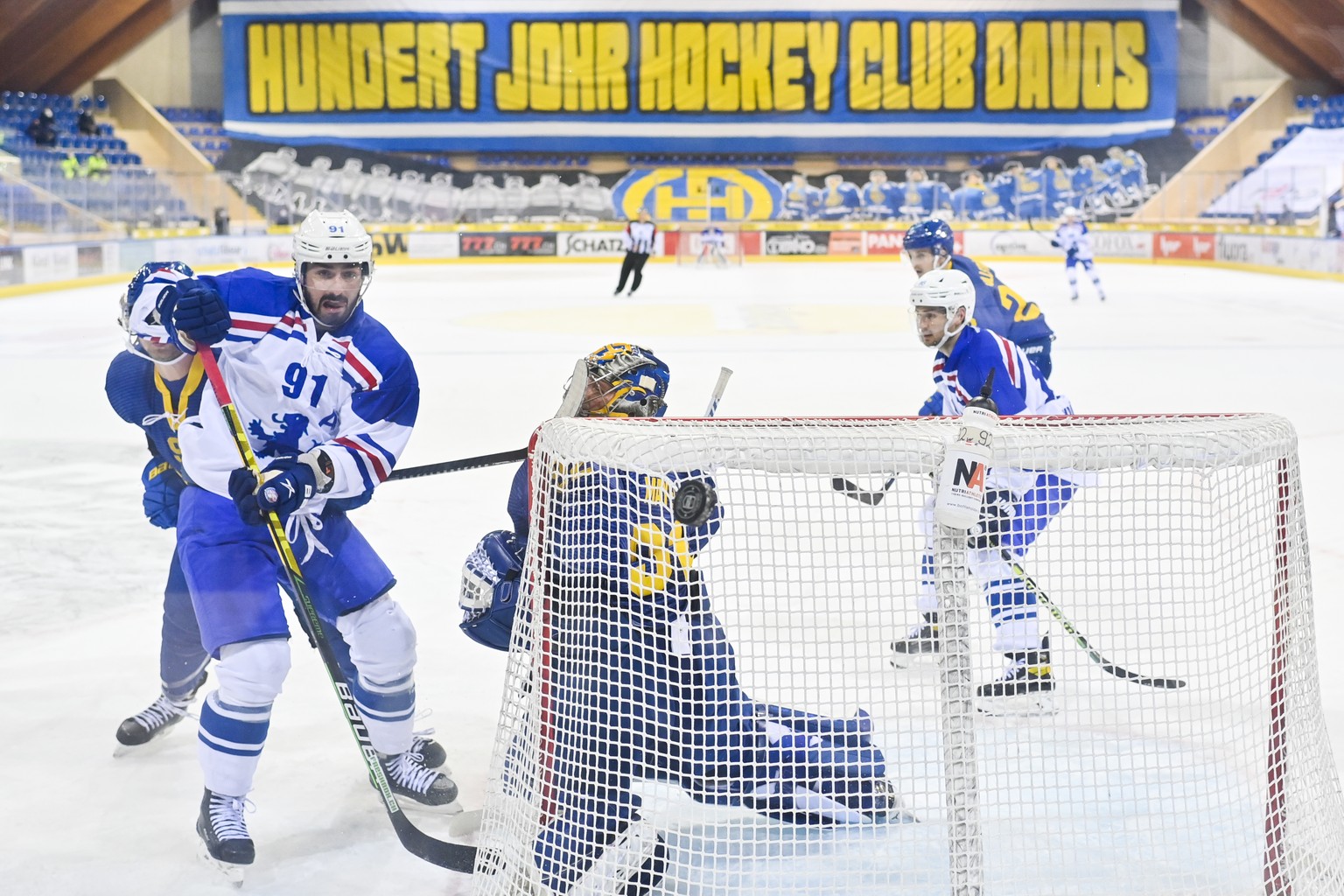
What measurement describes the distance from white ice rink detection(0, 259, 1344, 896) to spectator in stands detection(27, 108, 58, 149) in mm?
8284

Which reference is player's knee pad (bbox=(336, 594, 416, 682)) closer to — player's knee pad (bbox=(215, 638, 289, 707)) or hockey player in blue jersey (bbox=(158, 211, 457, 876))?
hockey player in blue jersey (bbox=(158, 211, 457, 876))

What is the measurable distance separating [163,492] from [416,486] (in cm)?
252

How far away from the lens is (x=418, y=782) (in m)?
2.80

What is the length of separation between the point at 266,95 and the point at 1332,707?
24.4m

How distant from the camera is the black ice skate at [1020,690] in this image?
2.47 meters

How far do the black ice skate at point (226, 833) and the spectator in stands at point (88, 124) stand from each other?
2333cm

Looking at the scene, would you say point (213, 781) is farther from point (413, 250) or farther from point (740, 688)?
point (413, 250)

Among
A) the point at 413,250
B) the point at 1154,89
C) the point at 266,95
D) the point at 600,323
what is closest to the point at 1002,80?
the point at 1154,89

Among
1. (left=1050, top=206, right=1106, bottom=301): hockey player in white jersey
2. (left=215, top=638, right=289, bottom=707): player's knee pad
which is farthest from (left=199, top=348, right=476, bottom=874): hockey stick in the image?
(left=1050, top=206, right=1106, bottom=301): hockey player in white jersey

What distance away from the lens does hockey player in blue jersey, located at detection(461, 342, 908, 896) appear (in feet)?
7.23

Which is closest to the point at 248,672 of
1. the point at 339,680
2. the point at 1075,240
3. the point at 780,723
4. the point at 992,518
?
the point at 339,680

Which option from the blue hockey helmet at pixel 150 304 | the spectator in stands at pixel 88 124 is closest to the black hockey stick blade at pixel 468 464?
the blue hockey helmet at pixel 150 304

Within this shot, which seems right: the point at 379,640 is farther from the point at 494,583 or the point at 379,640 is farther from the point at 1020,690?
the point at 1020,690

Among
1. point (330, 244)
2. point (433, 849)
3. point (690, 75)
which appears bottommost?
point (433, 849)
